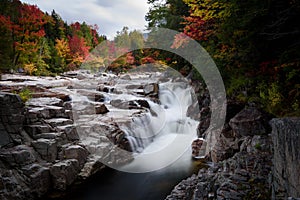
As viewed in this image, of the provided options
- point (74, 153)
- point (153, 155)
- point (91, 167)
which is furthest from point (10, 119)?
point (153, 155)

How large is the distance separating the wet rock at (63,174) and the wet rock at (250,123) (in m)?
5.44

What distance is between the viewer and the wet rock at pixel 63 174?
6.22 m

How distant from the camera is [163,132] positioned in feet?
36.8

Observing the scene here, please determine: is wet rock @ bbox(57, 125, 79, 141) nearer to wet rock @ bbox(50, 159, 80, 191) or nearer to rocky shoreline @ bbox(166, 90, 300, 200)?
wet rock @ bbox(50, 159, 80, 191)

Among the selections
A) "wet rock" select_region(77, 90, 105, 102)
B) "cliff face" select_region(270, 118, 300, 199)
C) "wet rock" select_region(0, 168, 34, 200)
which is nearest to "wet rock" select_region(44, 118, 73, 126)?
"wet rock" select_region(0, 168, 34, 200)

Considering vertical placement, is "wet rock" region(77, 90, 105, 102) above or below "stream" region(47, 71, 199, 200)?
above

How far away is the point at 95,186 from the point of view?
667 centimetres

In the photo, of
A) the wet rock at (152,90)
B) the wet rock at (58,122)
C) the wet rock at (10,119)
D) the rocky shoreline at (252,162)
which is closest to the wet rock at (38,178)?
the wet rock at (10,119)

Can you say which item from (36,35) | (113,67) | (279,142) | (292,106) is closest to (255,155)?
(292,106)

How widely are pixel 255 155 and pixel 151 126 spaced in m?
6.42

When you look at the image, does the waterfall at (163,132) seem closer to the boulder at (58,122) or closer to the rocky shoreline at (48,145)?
the rocky shoreline at (48,145)

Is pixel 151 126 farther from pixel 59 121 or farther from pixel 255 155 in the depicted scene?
pixel 255 155

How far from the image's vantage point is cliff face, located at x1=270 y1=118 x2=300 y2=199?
104 inches

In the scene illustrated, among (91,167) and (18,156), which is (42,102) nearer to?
(18,156)
